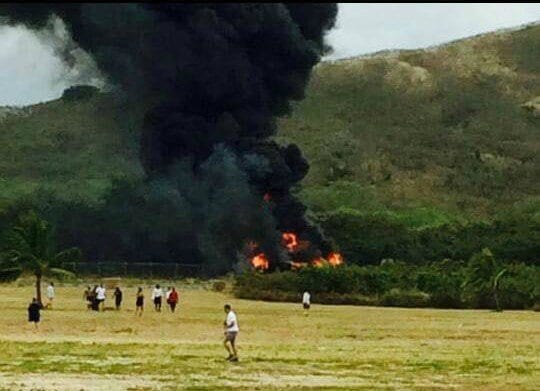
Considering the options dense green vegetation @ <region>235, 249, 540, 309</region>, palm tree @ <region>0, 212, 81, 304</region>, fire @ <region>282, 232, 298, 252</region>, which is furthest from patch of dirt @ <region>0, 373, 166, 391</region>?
fire @ <region>282, 232, 298, 252</region>

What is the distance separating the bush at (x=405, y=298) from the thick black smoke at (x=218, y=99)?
49.3 feet

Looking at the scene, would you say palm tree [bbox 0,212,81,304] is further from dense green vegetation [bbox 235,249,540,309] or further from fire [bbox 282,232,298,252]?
fire [bbox 282,232,298,252]

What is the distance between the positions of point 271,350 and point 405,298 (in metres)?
40.8

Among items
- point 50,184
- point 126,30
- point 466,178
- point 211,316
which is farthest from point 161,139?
point 466,178

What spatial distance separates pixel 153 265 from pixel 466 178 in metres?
93.7

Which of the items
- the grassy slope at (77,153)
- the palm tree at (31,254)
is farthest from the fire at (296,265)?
the grassy slope at (77,153)

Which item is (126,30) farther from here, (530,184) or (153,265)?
(530,184)

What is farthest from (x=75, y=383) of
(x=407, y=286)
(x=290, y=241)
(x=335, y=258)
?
(x=335, y=258)

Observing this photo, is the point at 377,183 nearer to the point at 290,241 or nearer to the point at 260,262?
the point at 290,241

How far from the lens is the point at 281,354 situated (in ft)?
149

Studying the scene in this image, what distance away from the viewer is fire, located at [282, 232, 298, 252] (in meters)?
102

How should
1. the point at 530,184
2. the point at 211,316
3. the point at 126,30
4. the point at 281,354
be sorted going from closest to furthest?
the point at 281,354 → the point at 211,316 → the point at 126,30 → the point at 530,184

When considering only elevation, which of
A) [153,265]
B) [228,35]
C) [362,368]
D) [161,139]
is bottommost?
[362,368]

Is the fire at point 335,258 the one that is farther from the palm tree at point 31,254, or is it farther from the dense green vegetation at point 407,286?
the palm tree at point 31,254
